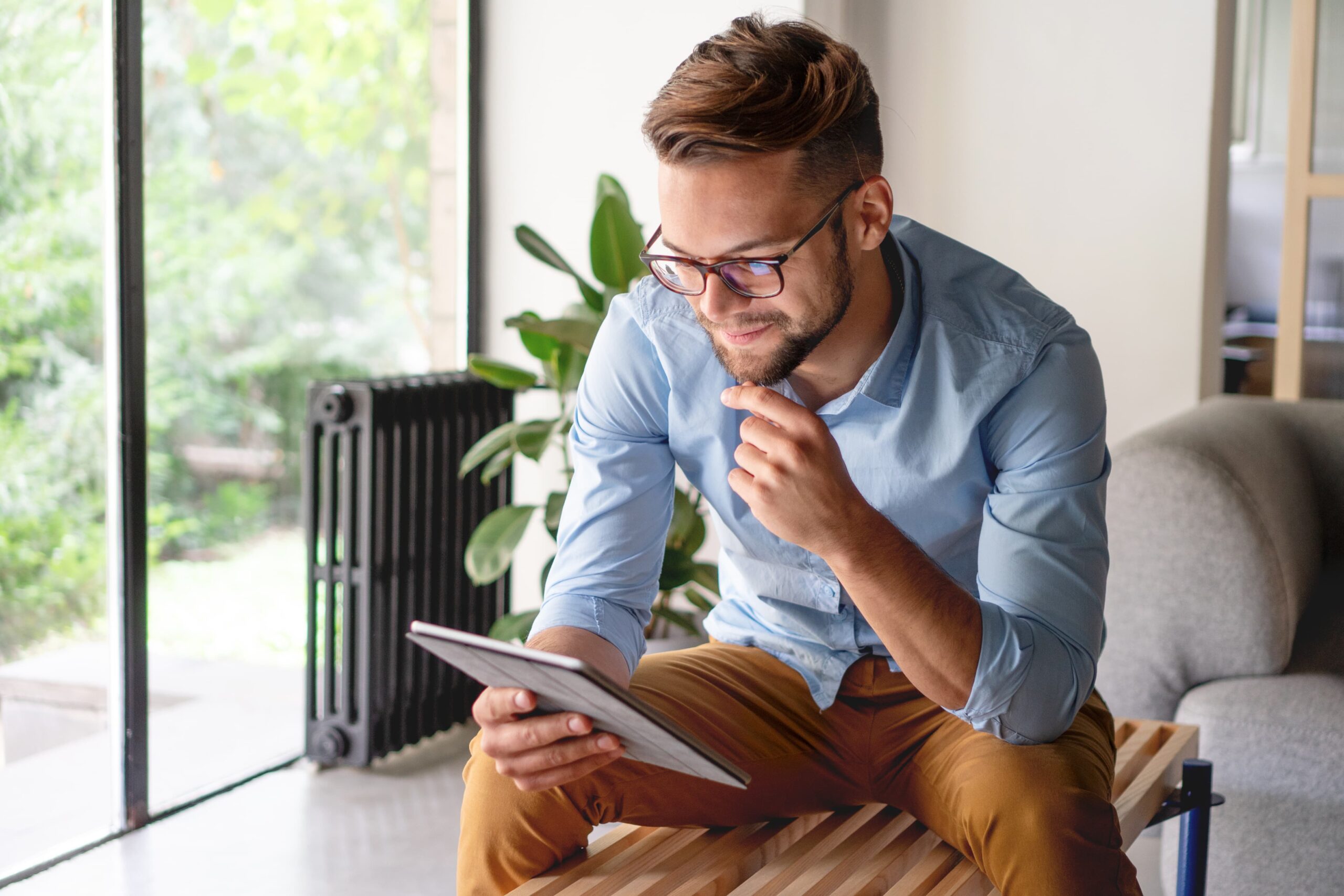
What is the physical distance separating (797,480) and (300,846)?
148 cm

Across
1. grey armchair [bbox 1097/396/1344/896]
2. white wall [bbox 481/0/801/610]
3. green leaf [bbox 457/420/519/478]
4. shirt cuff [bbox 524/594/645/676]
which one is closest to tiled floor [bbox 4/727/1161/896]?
grey armchair [bbox 1097/396/1344/896]

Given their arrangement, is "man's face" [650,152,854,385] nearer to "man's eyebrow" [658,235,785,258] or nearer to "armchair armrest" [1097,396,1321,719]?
"man's eyebrow" [658,235,785,258]

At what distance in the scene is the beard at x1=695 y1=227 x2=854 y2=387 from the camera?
4.01 feet

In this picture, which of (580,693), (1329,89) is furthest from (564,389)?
(1329,89)

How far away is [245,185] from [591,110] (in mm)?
1130

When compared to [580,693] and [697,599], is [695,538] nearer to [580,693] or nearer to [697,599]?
[697,599]

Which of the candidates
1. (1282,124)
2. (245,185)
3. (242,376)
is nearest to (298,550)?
(242,376)

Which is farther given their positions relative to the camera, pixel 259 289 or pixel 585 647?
pixel 259 289

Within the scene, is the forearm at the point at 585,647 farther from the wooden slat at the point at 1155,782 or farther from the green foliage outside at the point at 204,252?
the green foliage outside at the point at 204,252

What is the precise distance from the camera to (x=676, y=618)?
8.01 ft

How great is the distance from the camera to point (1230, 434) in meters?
2.02

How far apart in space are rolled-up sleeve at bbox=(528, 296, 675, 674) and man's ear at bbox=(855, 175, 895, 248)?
268 mm

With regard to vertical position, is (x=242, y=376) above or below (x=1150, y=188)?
below

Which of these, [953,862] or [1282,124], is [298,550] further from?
[1282,124]
